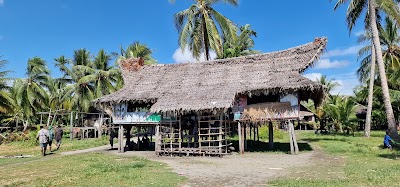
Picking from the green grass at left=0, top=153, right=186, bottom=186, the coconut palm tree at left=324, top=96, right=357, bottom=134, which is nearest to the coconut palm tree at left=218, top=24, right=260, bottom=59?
the coconut palm tree at left=324, top=96, right=357, bottom=134

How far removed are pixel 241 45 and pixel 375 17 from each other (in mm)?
14436

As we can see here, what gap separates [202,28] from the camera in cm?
2255

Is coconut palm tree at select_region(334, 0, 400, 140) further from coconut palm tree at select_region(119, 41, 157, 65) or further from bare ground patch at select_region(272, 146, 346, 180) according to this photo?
coconut palm tree at select_region(119, 41, 157, 65)

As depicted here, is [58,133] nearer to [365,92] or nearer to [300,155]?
[300,155]

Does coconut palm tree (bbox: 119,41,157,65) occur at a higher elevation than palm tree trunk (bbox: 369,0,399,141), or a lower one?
higher

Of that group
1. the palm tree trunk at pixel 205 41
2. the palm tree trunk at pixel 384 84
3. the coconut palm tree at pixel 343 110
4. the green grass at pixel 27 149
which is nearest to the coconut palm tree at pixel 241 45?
the palm tree trunk at pixel 205 41

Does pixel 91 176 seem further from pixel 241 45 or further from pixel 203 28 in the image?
pixel 241 45

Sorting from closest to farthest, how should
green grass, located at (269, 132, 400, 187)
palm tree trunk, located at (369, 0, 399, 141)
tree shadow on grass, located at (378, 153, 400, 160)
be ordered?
green grass, located at (269, 132, 400, 187) < tree shadow on grass, located at (378, 153, 400, 160) < palm tree trunk, located at (369, 0, 399, 141)

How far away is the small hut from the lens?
48.3 feet

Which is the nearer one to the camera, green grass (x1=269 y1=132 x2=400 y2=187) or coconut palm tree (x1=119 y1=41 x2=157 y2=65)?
green grass (x1=269 y1=132 x2=400 y2=187)

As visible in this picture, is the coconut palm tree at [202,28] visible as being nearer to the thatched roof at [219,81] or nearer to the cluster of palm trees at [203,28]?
the cluster of palm trees at [203,28]

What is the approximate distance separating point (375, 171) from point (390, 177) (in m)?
1.15

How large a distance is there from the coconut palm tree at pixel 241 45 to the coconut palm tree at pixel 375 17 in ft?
28.5

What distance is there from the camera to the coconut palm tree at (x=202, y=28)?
2209cm
